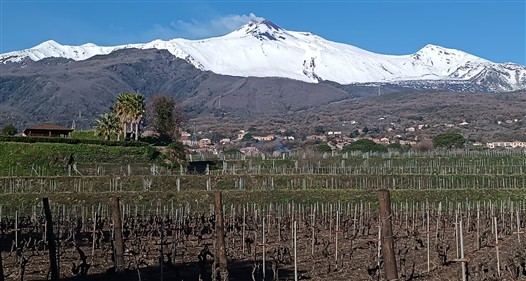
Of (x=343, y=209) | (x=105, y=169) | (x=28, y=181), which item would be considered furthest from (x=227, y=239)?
(x=105, y=169)

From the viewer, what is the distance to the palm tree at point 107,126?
3002 inches

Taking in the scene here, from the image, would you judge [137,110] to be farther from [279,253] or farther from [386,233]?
[386,233]

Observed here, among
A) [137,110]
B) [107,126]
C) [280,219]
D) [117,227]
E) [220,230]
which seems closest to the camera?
[220,230]

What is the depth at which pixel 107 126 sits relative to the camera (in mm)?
76375

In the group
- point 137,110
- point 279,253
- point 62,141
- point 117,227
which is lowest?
point 279,253

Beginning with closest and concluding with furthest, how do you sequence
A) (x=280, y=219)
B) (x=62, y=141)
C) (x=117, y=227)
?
(x=117, y=227) → (x=280, y=219) → (x=62, y=141)

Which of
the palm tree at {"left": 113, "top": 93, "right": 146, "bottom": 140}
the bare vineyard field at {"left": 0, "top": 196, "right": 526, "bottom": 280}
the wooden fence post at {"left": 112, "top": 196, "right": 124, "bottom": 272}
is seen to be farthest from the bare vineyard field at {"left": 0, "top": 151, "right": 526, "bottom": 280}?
the palm tree at {"left": 113, "top": 93, "right": 146, "bottom": 140}

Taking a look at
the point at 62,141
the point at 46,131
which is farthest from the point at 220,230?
the point at 46,131

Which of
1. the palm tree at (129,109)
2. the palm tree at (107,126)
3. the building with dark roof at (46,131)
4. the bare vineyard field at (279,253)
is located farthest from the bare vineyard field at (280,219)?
the building with dark roof at (46,131)

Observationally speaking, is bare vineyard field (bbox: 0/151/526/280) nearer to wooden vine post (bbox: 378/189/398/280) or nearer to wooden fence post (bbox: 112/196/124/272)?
wooden fence post (bbox: 112/196/124/272)

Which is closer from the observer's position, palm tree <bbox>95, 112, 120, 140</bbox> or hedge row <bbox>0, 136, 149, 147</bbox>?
hedge row <bbox>0, 136, 149, 147</bbox>

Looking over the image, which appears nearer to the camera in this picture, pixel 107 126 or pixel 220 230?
pixel 220 230

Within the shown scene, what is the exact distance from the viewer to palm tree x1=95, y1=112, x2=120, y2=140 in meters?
76.2

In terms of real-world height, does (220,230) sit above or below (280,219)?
above
